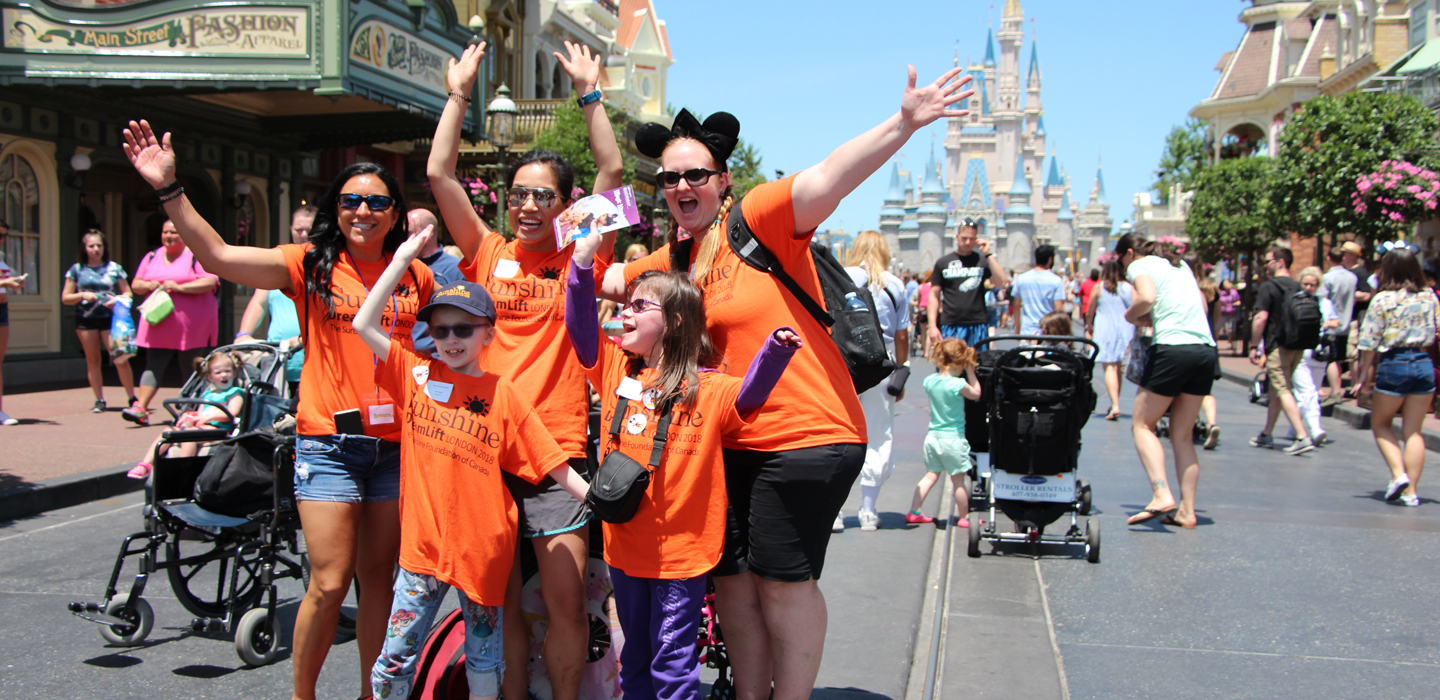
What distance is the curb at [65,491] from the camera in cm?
660

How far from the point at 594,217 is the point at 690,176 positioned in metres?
0.32

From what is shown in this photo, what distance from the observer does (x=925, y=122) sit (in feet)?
8.18

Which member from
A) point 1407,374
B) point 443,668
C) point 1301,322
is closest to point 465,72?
point 443,668

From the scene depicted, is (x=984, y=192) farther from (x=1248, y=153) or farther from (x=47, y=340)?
(x=47, y=340)

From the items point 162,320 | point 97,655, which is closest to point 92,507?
point 162,320

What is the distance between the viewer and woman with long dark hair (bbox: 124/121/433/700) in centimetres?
315

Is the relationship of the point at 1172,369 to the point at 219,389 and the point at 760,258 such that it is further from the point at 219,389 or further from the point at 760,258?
the point at 219,389

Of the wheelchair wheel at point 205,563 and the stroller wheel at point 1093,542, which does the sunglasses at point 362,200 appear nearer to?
the wheelchair wheel at point 205,563

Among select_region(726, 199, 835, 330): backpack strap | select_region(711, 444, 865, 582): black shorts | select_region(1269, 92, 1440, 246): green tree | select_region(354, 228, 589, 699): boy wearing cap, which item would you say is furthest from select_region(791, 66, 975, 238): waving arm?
select_region(1269, 92, 1440, 246): green tree

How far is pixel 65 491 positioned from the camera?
700cm

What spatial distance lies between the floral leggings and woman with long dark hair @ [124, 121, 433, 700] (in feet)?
1.14

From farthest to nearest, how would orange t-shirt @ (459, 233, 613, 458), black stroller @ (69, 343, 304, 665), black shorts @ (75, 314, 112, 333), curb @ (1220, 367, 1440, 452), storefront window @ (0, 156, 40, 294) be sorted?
storefront window @ (0, 156, 40, 294), black shorts @ (75, 314, 112, 333), curb @ (1220, 367, 1440, 452), black stroller @ (69, 343, 304, 665), orange t-shirt @ (459, 233, 613, 458)

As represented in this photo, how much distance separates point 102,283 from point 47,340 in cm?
374

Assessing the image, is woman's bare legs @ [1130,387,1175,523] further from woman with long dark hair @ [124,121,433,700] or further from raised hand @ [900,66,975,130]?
woman with long dark hair @ [124,121,433,700]
